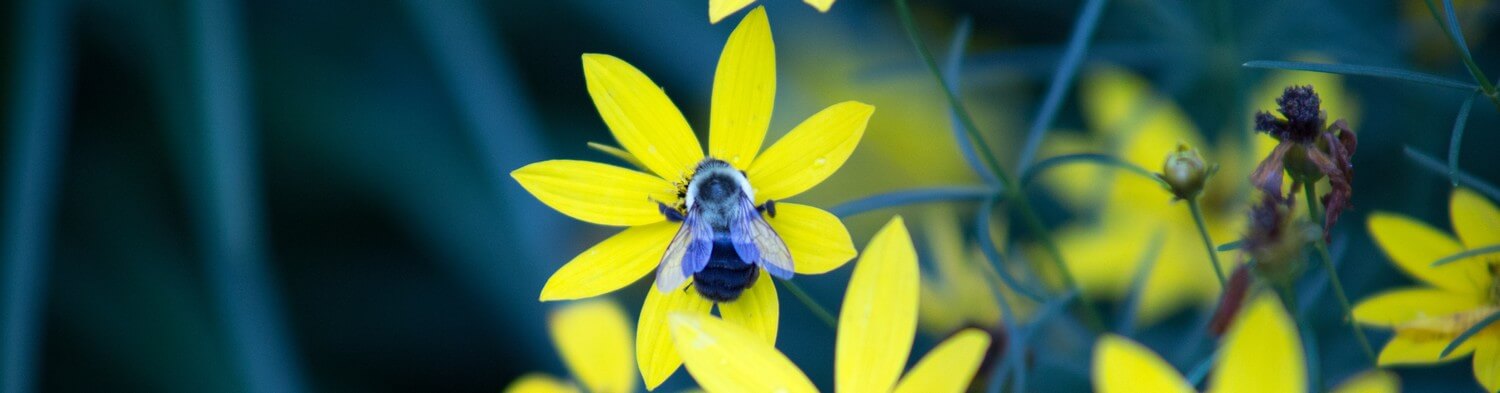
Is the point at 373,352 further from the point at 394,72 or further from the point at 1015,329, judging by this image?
the point at 1015,329

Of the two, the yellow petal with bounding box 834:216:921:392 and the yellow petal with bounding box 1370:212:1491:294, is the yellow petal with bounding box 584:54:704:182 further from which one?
the yellow petal with bounding box 1370:212:1491:294

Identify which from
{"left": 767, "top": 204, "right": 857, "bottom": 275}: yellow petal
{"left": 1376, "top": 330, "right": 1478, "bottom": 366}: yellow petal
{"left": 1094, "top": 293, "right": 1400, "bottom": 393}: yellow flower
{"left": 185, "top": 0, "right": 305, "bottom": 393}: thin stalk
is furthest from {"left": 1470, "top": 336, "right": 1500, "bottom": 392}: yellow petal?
{"left": 185, "top": 0, "right": 305, "bottom": 393}: thin stalk

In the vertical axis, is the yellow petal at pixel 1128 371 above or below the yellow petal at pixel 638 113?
below

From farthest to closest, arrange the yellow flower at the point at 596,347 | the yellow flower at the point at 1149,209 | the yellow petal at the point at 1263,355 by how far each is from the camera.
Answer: the yellow flower at the point at 1149,209, the yellow flower at the point at 596,347, the yellow petal at the point at 1263,355

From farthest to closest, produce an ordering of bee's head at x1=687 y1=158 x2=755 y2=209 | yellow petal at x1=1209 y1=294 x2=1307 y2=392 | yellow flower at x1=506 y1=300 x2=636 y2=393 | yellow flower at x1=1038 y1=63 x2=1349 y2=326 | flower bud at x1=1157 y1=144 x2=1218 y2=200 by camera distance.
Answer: yellow flower at x1=1038 y1=63 x2=1349 y2=326 → yellow flower at x1=506 y1=300 x2=636 y2=393 → bee's head at x1=687 y1=158 x2=755 y2=209 → flower bud at x1=1157 y1=144 x2=1218 y2=200 → yellow petal at x1=1209 y1=294 x2=1307 y2=392

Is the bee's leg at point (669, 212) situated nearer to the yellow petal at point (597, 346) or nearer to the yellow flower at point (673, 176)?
the yellow flower at point (673, 176)

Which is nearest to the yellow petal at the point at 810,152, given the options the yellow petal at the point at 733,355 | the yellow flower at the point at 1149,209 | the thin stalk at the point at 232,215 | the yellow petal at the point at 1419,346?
the yellow petal at the point at 733,355

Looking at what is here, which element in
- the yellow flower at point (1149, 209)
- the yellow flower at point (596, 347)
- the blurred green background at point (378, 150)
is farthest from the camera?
the blurred green background at point (378, 150)

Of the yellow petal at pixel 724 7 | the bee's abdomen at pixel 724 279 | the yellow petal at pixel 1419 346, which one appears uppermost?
the yellow petal at pixel 724 7

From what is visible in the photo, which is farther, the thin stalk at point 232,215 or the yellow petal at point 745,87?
the thin stalk at point 232,215
